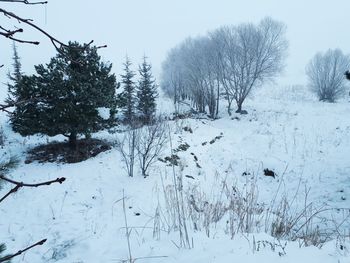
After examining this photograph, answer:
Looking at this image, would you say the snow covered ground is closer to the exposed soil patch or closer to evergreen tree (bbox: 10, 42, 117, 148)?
the exposed soil patch

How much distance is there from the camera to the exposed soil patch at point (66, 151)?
10578mm

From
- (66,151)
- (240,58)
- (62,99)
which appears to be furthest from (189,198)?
(240,58)

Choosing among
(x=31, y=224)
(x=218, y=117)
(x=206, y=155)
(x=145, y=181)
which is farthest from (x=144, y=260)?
(x=218, y=117)

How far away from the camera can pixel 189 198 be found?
522cm

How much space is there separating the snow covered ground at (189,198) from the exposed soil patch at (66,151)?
569 millimetres

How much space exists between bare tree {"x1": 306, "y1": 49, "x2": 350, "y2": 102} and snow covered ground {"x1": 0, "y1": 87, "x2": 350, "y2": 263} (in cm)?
2215

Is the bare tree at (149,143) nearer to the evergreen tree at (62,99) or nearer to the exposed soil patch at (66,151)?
the evergreen tree at (62,99)

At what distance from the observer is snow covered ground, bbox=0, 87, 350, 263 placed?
296 cm

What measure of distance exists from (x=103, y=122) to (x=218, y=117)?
1489cm

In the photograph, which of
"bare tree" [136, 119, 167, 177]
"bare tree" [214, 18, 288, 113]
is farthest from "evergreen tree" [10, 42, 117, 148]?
"bare tree" [214, 18, 288, 113]

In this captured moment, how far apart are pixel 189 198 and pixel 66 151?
308 inches

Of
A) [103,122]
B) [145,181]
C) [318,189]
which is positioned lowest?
[318,189]

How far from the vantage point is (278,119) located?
2075 centimetres

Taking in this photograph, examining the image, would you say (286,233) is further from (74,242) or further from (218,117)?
(218,117)
